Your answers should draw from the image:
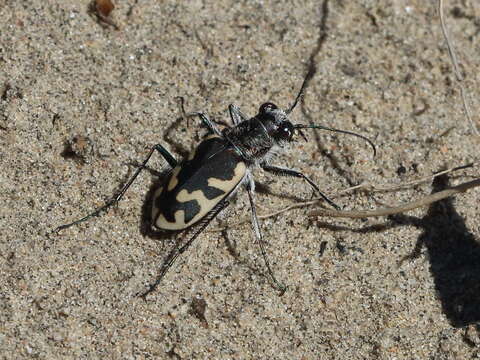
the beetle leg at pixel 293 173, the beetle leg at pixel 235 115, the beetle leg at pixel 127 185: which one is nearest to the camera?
the beetle leg at pixel 127 185

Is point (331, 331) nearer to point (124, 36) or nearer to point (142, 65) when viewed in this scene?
point (142, 65)

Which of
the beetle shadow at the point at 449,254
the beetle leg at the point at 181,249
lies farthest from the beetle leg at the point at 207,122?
the beetle shadow at the point at 449,254

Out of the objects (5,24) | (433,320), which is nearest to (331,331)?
(433,320)

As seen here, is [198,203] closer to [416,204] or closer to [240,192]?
[240,192]

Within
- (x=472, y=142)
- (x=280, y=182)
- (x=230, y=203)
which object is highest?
(x=472, y=142)

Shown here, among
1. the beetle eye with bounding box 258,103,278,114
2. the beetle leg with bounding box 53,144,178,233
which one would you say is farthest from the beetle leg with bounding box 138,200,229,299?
the beetle eye with bounding box 258,103,278,114

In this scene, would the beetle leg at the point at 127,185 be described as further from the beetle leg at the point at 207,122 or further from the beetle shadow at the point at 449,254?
the beetle shadow at the point at 449,254
